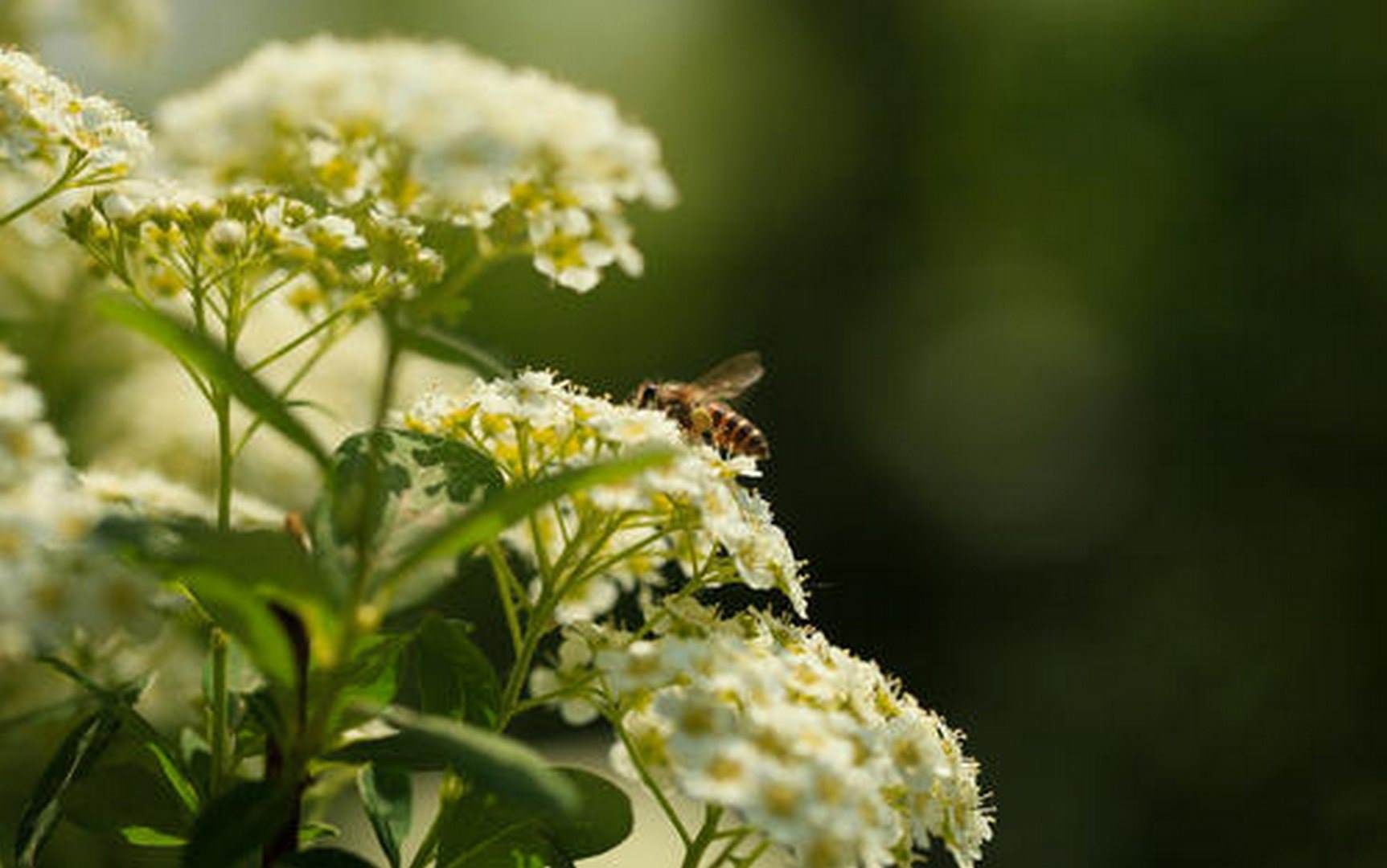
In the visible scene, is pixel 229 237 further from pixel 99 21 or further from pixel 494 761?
pixel 99 21

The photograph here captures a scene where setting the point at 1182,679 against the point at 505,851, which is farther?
the point at 1182,679

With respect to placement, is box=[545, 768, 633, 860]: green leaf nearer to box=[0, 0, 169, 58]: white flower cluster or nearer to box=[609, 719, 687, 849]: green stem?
box=[609, 719, 687, 849]: green stem

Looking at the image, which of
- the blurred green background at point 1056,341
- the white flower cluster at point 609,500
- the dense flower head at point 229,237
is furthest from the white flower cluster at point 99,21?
the blurred green background at point 1056,341

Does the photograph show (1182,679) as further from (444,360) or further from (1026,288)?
(444,360)

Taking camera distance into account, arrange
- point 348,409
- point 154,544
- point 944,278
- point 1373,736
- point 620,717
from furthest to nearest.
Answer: point 944,278
point 1373,736
point 348,409
point 620,717
point 154,544

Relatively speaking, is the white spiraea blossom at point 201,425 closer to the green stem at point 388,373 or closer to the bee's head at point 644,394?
the bee's head at point 644,394

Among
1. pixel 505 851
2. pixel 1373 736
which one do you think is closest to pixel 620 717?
pixel 505 851
